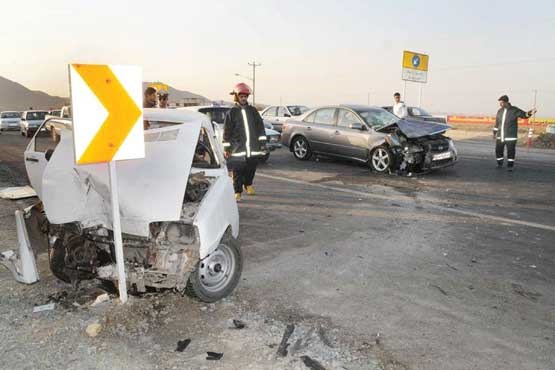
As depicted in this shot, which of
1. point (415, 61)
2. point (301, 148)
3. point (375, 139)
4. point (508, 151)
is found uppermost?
point (415, 61)

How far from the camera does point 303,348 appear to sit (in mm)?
3080

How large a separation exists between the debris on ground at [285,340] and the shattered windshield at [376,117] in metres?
8.22

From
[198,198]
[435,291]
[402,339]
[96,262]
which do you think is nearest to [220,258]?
[198,198]

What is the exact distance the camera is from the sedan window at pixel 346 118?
37.4 feet

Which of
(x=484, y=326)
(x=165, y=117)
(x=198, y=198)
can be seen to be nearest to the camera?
(x=484, y=326)

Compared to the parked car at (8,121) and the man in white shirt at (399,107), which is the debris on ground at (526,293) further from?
the parked car at (8,121)

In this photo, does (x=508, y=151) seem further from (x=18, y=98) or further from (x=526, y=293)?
(x=18, y=98)

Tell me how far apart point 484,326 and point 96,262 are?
10.2 ft

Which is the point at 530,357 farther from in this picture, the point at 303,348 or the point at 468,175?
the point at 468,175

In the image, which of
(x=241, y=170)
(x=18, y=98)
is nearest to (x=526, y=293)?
(x=241, y=170)

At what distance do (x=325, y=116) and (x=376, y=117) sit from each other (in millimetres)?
1460

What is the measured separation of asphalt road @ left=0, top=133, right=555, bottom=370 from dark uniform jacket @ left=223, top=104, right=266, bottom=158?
3.02 feet

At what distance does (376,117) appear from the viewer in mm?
11406

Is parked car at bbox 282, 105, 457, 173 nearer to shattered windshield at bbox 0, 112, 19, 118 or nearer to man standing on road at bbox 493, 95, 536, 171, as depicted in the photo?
man standing on road at bbox 493, 95, 536, 171
